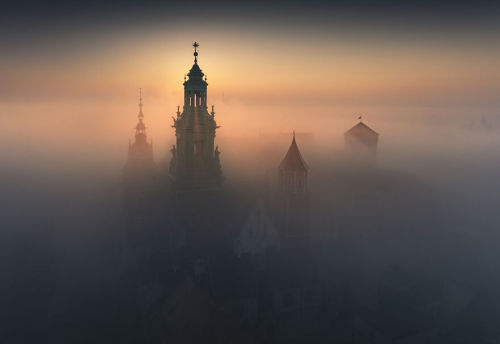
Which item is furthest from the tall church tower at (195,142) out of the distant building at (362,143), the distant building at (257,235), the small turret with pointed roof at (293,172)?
the distant building at (362,143)

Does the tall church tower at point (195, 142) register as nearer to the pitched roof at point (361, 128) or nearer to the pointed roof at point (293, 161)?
the pointed roof at point (293, 161)

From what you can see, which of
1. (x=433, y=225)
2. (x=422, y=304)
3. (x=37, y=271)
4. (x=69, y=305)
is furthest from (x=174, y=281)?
(x=433, y=225)

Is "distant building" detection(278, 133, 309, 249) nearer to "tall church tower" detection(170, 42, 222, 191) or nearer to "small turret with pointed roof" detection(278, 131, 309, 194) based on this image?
"small turret with pointed roof" detection(278, 131, 309, 194)

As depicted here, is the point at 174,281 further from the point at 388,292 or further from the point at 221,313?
the point at 388,292

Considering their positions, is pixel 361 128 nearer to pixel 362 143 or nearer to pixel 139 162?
pixel 362 143

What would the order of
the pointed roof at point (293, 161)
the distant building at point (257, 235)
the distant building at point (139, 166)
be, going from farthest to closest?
the distant building at point (139, 166) → the pointed roof at point (293, 161) → the distant building at point (257, 235)

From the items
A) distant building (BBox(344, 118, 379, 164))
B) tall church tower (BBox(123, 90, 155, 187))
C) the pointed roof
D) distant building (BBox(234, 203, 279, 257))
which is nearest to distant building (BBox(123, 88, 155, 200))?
tall church tower (BBox(123, 90, 155, 187))
